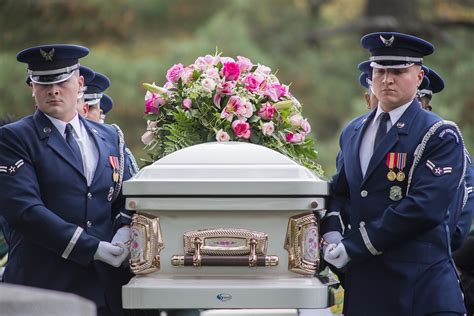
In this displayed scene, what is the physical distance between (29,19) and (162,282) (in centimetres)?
1193

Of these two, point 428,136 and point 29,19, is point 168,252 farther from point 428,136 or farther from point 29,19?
point 29,19

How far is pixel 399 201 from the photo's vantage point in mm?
6324

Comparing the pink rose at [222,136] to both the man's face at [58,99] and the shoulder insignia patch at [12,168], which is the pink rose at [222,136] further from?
the shoulder insignia patch at [12,168]

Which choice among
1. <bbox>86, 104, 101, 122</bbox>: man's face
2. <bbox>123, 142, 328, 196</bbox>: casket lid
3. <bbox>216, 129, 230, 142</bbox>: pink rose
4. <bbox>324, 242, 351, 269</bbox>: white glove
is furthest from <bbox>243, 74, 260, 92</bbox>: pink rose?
<bbox>86, 104, 101, 122</bbox>: man's face

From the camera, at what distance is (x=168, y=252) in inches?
241

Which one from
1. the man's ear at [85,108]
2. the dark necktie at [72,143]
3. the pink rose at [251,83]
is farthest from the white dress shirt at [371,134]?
the man's ear at [85,108]

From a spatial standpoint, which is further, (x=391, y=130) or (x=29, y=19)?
(x=29, y=19)

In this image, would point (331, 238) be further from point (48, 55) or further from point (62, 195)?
point (48, 55)

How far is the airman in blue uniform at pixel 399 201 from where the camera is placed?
6.22 metres

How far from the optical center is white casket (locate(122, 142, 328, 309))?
6.02 meters

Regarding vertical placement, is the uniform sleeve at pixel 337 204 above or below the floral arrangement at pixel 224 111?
below

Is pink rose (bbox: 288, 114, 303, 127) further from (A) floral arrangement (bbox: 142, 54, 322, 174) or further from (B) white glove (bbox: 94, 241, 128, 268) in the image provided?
(B) white glove (bbox: 94, 241, 128, 268)

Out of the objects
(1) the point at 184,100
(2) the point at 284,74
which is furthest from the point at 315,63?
(1) the point at 184,100

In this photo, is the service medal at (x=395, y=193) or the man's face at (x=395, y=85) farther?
the man's face at (x=395, y=85)
